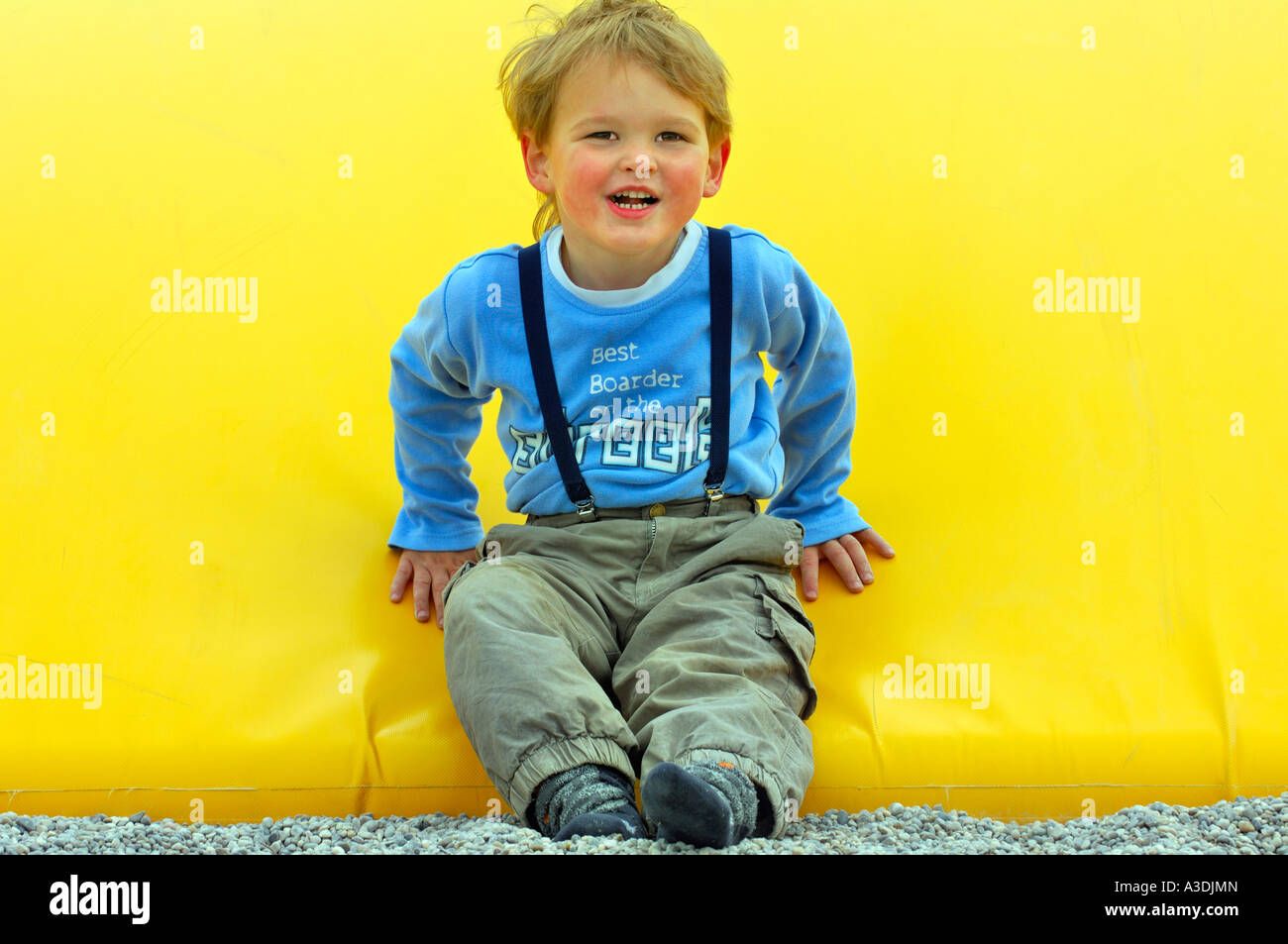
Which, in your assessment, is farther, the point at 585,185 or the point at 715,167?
the point at 715,167

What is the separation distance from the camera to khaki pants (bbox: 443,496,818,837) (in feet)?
4.93

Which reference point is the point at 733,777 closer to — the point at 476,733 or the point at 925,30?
the point at 476,733

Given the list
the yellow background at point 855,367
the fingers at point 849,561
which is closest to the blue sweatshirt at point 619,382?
the fingers at point 849,561

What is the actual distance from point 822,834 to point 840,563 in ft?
1.70

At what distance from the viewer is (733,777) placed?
4.71 ft

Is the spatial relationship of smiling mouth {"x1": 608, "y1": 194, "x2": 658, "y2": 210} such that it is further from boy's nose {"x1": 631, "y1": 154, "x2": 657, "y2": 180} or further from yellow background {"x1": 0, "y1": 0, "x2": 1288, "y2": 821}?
yellow background {"x1": 0, "y1": 0, "x2": 1288, "y2": 821}

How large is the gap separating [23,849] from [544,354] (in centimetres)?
95

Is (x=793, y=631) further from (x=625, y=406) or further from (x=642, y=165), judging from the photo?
(x=642, y=165)

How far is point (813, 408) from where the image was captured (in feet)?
6.64

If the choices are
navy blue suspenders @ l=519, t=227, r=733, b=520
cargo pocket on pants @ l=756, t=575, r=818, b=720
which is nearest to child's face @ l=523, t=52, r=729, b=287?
navy blue suspenders @ l=519, t=227, r=733, b=520

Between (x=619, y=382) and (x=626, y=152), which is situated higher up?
(x=626, y=152)

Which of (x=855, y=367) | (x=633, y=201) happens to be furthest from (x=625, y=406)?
(x=855, y=367)

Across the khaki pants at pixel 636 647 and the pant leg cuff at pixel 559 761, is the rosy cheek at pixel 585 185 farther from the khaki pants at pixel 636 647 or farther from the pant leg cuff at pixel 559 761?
Answer: the pant leg cuff at pixel 559 761
